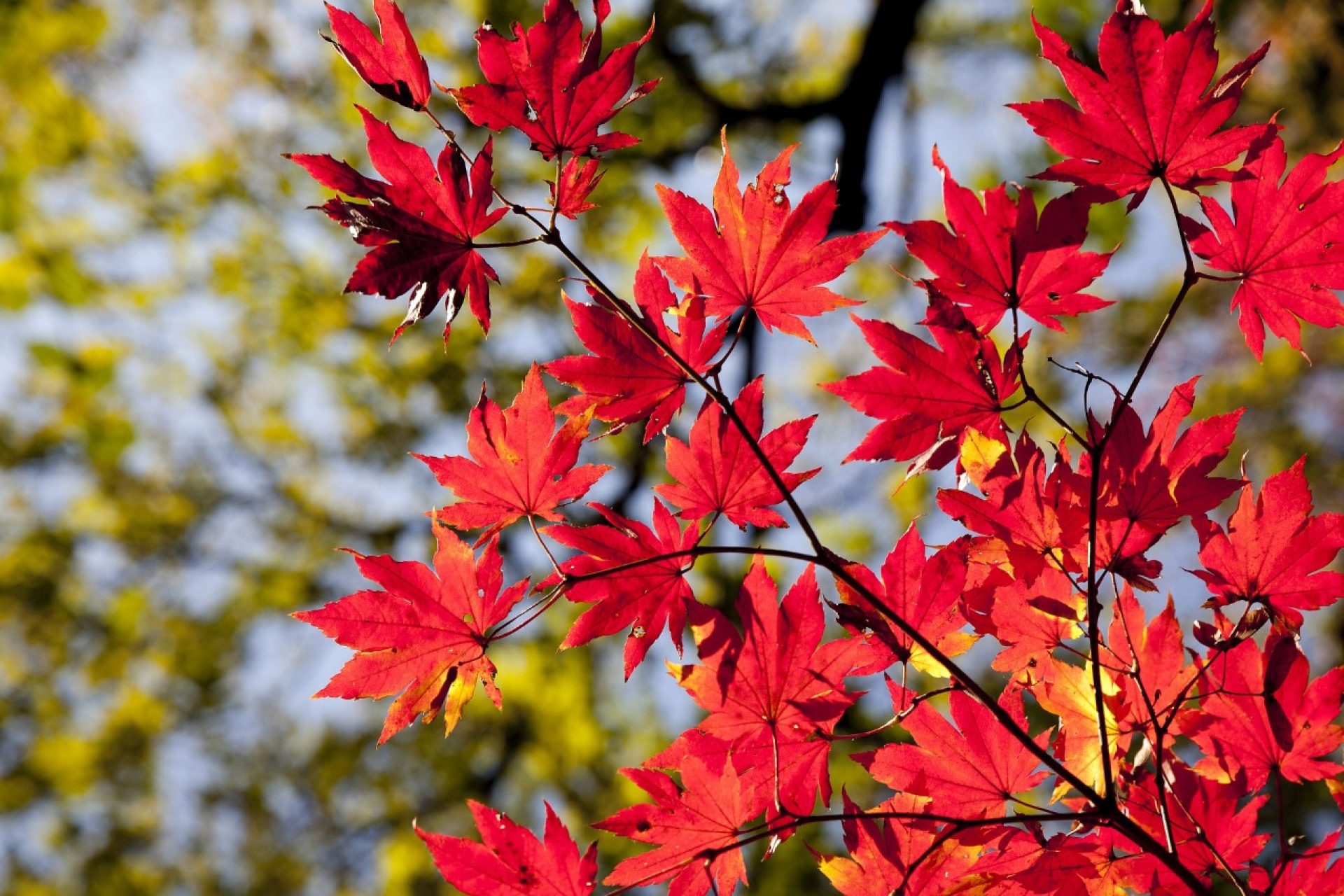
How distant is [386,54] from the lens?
0.89 meters

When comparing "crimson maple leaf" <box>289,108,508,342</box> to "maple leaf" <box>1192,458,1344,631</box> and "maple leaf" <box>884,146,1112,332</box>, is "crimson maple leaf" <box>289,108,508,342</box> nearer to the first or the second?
"maple leaf" <box>884,146,1112,332</box>

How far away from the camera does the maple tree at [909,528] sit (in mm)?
878

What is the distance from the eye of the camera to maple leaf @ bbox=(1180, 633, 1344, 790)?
98 cm

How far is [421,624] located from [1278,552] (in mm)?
896

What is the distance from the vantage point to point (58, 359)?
546 centimetres

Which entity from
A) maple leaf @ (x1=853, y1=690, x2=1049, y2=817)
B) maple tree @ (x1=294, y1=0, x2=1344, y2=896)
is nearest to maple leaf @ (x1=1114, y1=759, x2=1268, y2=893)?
maple tree @ (x1=294, y1=0, x2=1344, y2=896)

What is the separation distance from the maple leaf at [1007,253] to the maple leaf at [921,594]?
0.25 metres

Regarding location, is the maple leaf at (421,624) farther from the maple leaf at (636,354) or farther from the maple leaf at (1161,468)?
the maple leaf at (1161,468)

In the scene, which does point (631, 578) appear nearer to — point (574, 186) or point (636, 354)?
point (636, 354)

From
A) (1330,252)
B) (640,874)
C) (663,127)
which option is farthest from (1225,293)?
(640,874)

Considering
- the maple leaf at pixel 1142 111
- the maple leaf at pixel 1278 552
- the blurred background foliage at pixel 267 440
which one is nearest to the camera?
the maple leaf at pixel 1142 111

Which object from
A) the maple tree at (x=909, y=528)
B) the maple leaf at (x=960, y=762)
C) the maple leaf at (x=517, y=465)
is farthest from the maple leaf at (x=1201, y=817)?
the maple leaf at (x=517, y=465)

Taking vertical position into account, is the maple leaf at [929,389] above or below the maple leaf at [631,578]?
above

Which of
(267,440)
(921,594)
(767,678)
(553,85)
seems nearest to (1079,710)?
(921,594)
